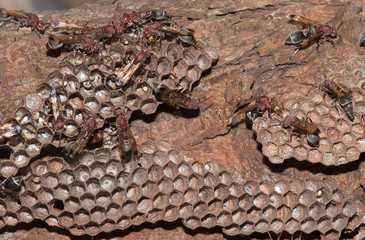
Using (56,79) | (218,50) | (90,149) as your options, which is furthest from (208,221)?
(56,79)

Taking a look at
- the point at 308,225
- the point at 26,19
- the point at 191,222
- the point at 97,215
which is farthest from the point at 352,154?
the point at 26,19

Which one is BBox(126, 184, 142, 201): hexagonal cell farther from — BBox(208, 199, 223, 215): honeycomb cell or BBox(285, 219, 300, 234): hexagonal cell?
BBox(285, 219, 300, 234): hexagonal cell

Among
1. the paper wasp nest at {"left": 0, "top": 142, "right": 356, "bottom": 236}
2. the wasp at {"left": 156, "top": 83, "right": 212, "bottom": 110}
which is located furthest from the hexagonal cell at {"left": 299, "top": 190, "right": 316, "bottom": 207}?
the wasp at {"left": 156, "top": 83, "right": 212, "bottom": 110}

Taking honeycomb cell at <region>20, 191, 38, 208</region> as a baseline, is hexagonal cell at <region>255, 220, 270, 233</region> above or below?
below

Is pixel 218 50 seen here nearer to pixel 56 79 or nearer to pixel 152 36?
pixel 152 36

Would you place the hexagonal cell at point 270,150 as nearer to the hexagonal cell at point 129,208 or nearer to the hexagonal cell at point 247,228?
the hexagonal cell at point 247,228
